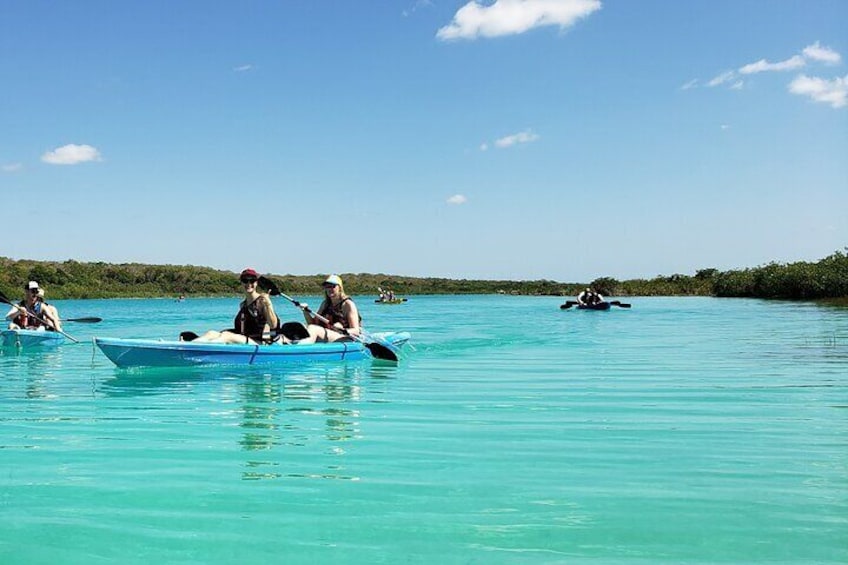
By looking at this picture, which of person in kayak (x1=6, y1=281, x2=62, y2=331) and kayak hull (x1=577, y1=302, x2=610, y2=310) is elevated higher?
person in kayak (x1=6, y1=281, x2=62, y2=331)

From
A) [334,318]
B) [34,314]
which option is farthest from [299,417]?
[34,314]

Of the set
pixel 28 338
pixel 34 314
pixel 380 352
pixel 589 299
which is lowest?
pixel 380 352

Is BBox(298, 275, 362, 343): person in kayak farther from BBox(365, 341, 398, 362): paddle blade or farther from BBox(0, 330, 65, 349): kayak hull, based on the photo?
BBox(0, 330, 65, 349): kayak hull

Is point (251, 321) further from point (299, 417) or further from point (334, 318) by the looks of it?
point (299, 417)

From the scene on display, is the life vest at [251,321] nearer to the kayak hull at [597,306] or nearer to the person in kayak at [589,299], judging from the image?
the kayak hull at [597,306]

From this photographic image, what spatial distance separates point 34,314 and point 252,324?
779cm

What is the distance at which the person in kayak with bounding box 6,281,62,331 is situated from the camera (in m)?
17.9

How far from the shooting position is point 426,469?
226 inches

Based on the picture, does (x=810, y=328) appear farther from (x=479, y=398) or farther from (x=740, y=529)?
(x=740, y=529)

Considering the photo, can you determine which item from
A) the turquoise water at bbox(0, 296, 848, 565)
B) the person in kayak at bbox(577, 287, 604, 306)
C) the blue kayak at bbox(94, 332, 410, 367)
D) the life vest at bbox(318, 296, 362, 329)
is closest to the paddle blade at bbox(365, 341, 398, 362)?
the life vest at bbox(318, 296, 362, 329)

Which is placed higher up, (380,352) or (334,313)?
(334,313)

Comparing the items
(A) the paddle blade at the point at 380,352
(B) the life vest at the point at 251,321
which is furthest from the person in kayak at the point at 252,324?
(A) the paddle blade at the point at 380,352

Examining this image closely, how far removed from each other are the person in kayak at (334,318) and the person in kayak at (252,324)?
1.07 m

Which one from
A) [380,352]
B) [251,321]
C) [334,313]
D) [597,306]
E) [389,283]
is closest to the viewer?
[251,321]
